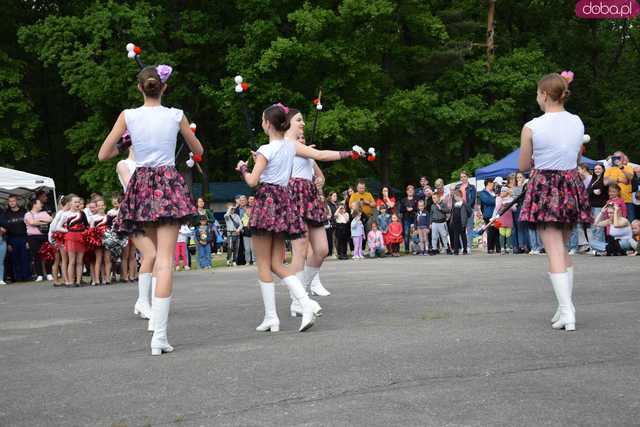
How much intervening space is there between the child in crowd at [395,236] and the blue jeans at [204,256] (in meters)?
4.89

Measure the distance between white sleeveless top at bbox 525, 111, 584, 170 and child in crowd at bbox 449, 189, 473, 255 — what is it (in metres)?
16.1

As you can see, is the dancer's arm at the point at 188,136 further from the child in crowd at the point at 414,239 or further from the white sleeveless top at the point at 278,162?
the child in crowd at the point at 414,239

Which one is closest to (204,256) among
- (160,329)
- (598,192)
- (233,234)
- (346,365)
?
(233,234)

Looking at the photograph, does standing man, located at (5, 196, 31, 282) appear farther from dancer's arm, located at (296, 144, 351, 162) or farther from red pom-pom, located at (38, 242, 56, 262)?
dancer's arm, located at (296, 144, 351, 162)

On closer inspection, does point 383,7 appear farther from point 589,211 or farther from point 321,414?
point 321,414

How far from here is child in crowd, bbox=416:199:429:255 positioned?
24969 millimetres

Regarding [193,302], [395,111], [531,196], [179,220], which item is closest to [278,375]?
[179,220]

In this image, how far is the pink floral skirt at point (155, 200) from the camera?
734 centimetres

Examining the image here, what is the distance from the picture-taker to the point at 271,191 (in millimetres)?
8367

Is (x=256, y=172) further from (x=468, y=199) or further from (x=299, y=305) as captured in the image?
(x=468, y=199)

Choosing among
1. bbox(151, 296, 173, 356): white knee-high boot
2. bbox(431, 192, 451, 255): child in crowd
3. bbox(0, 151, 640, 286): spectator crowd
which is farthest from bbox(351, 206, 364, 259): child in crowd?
bbox(151, 296, 173, 356): white knee-high boot

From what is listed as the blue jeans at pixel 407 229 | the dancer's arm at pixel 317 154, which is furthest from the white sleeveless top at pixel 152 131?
the blue jeans at pixel 407 229

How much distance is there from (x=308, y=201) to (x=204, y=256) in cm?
1361

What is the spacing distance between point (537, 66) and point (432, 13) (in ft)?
17.9
